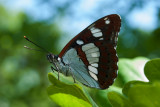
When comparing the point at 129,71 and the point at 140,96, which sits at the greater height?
the point at 140,96

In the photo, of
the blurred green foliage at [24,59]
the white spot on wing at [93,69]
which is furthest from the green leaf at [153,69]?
the blurred green foliage at [24,59]

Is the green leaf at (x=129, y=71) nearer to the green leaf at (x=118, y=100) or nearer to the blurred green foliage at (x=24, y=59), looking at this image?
the green leaf at (x=118, y=100)

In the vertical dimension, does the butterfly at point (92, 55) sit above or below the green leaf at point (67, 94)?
below

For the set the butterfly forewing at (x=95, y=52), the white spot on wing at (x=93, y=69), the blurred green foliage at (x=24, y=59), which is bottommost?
the blurred green foliage at (x=24, y=59)

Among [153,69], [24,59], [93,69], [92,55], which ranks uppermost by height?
[153,69]

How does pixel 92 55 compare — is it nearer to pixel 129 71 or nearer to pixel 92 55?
pixel 92 55

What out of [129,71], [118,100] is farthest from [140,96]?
Result: [129,71]

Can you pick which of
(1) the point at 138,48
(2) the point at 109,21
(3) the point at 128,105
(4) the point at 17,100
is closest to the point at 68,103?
(3) the point at 128,105

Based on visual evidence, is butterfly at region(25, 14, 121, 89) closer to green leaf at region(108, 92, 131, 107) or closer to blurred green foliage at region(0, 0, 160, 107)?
green leaf at region(108, 92, 131, 107)
